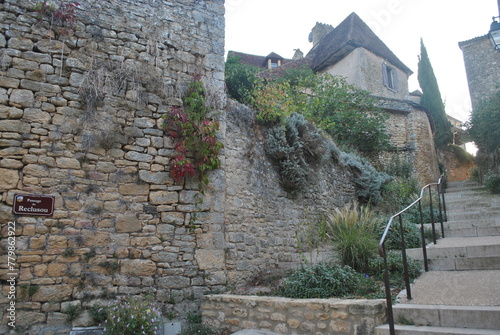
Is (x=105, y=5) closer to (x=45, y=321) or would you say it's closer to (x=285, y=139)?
(x=285, y=139)

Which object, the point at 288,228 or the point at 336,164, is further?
the point at 336,164

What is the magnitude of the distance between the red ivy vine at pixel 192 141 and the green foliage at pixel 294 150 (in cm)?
174

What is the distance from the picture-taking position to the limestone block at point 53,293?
4133 millimetres

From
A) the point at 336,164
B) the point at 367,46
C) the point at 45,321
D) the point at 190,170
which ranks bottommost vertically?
the point at 45,321

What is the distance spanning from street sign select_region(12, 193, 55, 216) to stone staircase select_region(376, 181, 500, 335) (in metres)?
3.74

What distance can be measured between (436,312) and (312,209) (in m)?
4.12

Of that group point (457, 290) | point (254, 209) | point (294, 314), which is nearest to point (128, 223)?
point (254, 209)

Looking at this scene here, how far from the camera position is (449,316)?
3.34 meters

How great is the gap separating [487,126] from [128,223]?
1331cm

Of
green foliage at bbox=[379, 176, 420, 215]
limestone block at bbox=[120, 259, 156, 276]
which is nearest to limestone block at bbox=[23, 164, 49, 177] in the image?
limestone block at bbox=[120, 259, 156, 276]

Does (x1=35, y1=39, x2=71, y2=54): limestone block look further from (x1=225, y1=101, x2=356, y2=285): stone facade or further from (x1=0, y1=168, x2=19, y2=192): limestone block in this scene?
(x1=225, y1=101, x2=356, y2=285): stone facade

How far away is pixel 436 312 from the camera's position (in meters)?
3.40

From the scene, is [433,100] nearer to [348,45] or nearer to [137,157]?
[348,45]

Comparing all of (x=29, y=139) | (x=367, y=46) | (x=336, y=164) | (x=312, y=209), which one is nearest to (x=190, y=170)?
(x=29, y=139)
